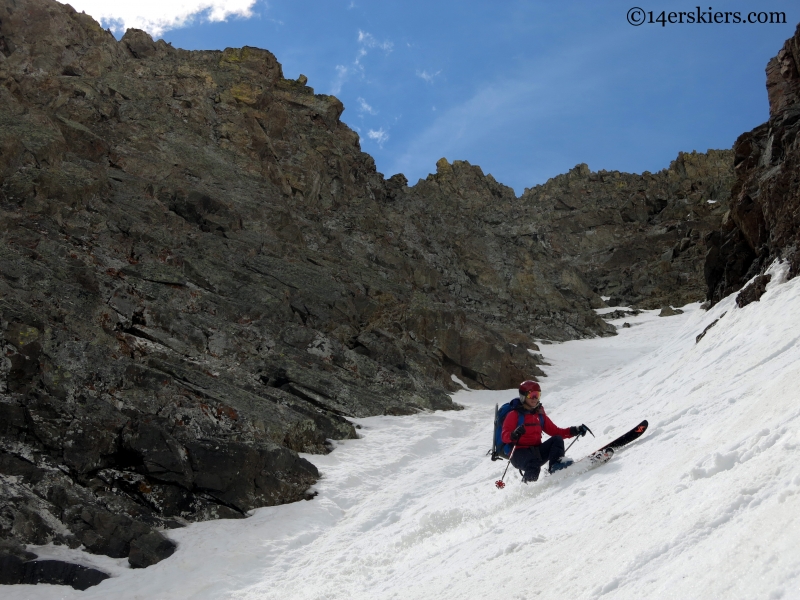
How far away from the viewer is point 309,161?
51219 mm

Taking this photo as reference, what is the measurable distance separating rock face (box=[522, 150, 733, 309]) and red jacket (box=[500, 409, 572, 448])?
5822 centimetres

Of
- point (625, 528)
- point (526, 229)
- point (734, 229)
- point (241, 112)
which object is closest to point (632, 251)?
point (526, 229)

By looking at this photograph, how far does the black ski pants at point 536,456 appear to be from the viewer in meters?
10.0

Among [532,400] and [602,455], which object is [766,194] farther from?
[602,455]

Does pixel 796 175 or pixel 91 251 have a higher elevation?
pixel 91 251

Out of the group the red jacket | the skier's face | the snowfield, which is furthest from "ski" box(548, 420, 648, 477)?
the skier's face

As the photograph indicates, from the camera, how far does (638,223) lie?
268ft

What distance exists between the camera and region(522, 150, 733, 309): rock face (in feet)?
225

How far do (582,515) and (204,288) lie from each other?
69.3ft

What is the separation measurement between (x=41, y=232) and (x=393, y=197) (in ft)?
143

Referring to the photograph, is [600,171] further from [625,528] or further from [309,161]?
[625,528]

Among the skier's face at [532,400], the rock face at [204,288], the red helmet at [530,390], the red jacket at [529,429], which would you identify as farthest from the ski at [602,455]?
the rock face at [204,288]

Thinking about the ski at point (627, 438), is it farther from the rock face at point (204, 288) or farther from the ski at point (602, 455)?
the rock face at point (204, 288)

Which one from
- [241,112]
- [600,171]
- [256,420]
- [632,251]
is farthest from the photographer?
[600,171]
